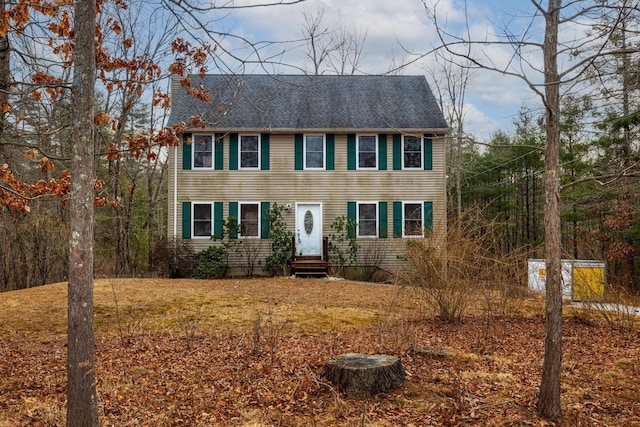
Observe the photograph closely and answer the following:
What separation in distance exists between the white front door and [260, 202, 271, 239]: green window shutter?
1.04 metres

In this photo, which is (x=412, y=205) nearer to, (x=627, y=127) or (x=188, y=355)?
(x=627, y=127)

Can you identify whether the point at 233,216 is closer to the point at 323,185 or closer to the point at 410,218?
the point at 323,185

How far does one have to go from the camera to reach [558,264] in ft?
14.9

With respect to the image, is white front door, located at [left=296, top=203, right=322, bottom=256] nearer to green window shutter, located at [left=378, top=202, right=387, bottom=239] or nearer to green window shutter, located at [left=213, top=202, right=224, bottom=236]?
green window shutter, located at [left=378, top=202, right=387, bottom=239]

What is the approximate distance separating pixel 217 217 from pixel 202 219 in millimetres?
534

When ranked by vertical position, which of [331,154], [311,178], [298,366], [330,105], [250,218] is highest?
[330,105]

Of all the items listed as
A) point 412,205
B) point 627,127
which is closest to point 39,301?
point 412,205

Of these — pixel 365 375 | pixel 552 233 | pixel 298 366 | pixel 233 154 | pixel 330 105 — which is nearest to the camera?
pixel 552 233

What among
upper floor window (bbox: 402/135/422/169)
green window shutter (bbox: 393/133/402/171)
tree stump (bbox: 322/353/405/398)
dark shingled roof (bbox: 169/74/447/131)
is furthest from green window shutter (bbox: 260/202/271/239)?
tree stump (bbox: 322/353/405/398)

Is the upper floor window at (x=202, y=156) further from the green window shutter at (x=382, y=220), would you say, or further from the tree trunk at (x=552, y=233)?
the tree trunk at (x=552, y=233)

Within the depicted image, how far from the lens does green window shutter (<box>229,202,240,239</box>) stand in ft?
57.3

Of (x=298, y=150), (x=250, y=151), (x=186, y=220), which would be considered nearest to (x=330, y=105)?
(x=298, y=150)

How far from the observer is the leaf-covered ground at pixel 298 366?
4.91m

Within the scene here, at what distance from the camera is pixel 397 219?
1808 cm
